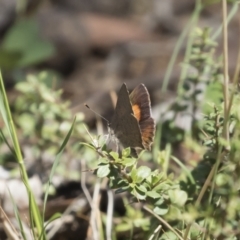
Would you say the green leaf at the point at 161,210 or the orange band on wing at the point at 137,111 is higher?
the orange band on wing at the point at 137,111

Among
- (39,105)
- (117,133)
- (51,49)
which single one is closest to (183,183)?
(117,133)

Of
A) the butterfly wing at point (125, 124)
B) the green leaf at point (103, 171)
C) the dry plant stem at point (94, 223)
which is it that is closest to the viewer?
the green leaf at point (103, 171)

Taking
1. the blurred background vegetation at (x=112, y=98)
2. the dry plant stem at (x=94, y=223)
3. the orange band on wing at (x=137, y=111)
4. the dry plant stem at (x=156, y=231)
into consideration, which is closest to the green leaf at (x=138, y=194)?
the blurred background vegetation at (x=112, y=98)

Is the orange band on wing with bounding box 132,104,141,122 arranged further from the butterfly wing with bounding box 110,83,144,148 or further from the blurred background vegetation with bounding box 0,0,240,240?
the blurred background vegetation with bounding box 0,0,240,240

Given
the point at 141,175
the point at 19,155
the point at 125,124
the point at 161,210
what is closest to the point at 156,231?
the point at 161,210

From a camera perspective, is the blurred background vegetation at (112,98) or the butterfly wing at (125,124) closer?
the butterfly wing at (125,124)

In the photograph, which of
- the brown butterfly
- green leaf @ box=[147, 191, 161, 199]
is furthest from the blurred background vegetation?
the brown butterfly

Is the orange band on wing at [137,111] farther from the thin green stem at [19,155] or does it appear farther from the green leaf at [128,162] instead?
the thin green stem at [19,155]

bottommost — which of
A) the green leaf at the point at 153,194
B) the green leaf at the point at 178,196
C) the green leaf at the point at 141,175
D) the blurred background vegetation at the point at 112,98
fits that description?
the blurred background vegetation at the point at 112,98
